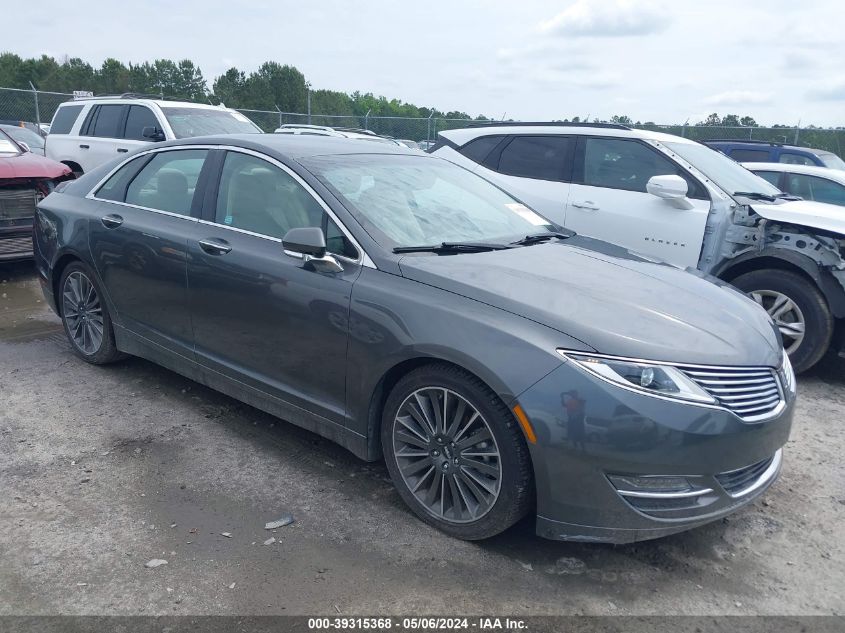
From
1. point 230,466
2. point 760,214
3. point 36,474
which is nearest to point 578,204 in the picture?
point 760,214

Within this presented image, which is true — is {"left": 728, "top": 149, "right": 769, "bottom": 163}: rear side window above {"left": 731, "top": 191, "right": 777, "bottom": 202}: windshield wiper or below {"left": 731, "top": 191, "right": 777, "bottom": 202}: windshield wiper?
above

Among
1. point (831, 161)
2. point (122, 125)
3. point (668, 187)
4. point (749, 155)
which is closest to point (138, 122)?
point (122, 125)

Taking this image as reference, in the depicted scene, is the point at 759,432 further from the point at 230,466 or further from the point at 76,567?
the point at 76,567

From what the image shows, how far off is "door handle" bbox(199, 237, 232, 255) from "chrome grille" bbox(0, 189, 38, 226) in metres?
4.33

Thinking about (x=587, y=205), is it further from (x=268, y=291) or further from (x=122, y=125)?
(x=122, y=125)

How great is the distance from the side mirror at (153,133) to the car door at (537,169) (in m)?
5.28

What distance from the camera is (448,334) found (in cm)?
290

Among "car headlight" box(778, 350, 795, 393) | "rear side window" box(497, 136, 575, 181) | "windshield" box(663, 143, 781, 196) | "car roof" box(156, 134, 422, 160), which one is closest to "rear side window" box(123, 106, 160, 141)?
"rear side window" box(497, 136, 575, 181)

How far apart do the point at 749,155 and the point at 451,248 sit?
962 cm

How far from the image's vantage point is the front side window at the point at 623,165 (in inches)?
239

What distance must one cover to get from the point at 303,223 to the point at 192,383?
186 cm

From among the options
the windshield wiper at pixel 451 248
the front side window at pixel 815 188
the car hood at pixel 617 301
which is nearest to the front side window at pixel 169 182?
the windshield wiper at pixel 451 248

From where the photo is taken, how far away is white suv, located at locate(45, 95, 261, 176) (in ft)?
33.2

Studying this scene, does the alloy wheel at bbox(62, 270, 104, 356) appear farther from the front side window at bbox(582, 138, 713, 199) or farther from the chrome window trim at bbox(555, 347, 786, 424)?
the front side window at bbox(582, 138, 713, 199)
